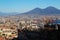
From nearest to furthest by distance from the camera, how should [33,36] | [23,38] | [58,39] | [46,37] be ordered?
[58,39]
[46,37]
[33,36]
[23,38]

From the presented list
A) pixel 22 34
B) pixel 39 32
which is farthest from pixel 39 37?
pixel 22 34

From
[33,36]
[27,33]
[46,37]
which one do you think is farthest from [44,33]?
[27,33]

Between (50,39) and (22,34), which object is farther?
(22,34)

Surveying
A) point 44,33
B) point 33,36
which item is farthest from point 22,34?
point 44,33

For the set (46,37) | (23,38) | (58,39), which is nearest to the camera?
(58,39)

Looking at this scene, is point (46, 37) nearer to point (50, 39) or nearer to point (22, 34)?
point (50, 39)

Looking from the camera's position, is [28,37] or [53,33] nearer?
[53,33]

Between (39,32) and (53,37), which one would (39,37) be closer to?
(39,32)

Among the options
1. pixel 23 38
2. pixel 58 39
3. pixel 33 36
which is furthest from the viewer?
pixel 23 38
